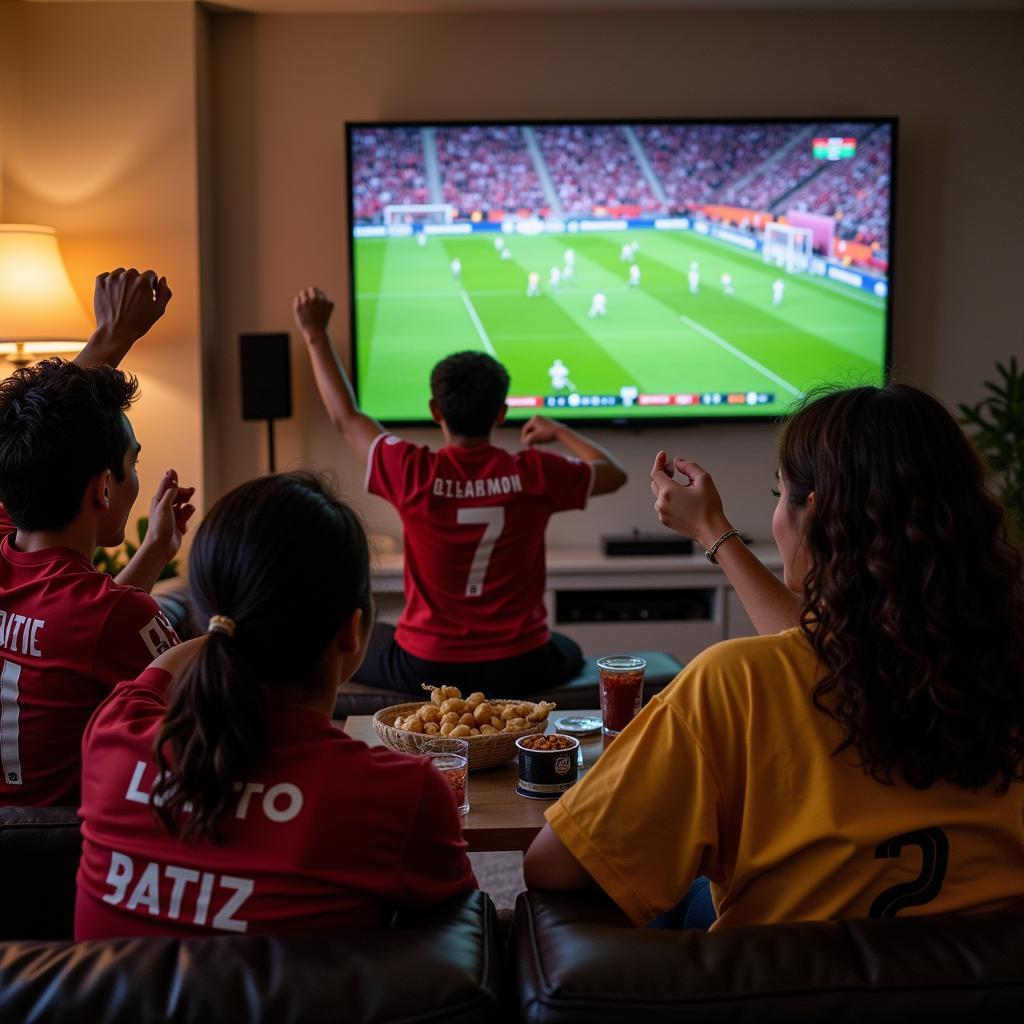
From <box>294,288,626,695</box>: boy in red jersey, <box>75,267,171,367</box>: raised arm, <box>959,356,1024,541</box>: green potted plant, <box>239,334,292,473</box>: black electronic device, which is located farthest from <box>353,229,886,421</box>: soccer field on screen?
<box>75,267,171,367</box>: raised arm

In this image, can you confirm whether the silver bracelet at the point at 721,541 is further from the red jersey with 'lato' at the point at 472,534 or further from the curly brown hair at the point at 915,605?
the red jersey with 'lato' at the point at 472,534

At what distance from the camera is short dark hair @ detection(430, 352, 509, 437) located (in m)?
3.20

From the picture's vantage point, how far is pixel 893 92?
16.1 ft

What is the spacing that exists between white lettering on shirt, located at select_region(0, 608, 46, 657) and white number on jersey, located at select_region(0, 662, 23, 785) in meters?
0.03

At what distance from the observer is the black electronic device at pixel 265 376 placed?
4625mm

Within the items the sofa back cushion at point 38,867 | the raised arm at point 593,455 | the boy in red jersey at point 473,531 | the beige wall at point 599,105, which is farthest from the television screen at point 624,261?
the sofa back cushion at point 38,867

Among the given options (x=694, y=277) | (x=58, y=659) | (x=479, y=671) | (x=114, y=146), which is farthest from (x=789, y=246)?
(x=58, y=659)

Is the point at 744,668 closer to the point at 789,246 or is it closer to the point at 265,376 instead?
the point at 265,376

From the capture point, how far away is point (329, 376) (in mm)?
3764

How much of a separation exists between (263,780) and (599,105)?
4.20 metres

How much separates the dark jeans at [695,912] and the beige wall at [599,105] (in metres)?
3.25

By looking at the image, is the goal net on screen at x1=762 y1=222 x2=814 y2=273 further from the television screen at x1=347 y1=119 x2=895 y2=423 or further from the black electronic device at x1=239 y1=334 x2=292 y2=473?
the black electronic device at x1=239 y1=334 x2=292 y2=473

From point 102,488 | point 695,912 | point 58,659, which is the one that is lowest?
point 695,912

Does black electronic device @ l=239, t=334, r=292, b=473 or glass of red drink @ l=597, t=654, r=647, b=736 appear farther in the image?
black electronic device @ l=239, t=334, r=292, b=473
